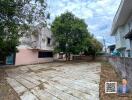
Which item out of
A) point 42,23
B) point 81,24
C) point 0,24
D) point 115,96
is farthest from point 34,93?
point 81,24

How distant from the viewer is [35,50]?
2839cm

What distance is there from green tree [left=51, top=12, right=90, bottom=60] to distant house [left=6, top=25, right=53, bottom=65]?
181 cm

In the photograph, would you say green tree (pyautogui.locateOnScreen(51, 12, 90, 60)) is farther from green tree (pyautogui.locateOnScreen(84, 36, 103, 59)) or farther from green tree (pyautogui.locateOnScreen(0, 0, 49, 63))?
green tree (pyautogui.locateOnScreen(0, 0, 49, 63))

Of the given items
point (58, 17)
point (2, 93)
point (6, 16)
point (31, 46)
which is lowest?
point (2, 93)

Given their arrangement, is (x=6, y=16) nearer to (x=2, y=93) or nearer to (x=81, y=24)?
(x=2, y=93)

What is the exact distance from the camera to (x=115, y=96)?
26.1 ft

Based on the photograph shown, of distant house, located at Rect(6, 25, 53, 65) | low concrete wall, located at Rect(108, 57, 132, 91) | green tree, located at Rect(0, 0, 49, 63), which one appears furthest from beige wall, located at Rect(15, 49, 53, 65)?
low concrete wall, located at Rect(108, 57, 132, 91)

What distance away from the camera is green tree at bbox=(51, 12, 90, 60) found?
30.1 metres

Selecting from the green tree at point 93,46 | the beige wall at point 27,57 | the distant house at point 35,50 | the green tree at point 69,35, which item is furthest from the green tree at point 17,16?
the green tree at point 93,46

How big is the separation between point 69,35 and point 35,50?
6282mm

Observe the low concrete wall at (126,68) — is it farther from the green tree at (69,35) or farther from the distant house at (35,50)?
the green tree at (69,35)

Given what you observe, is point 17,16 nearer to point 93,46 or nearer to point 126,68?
point 126,68

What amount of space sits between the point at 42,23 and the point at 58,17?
16.9m

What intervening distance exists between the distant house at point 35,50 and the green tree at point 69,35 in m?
1.81
